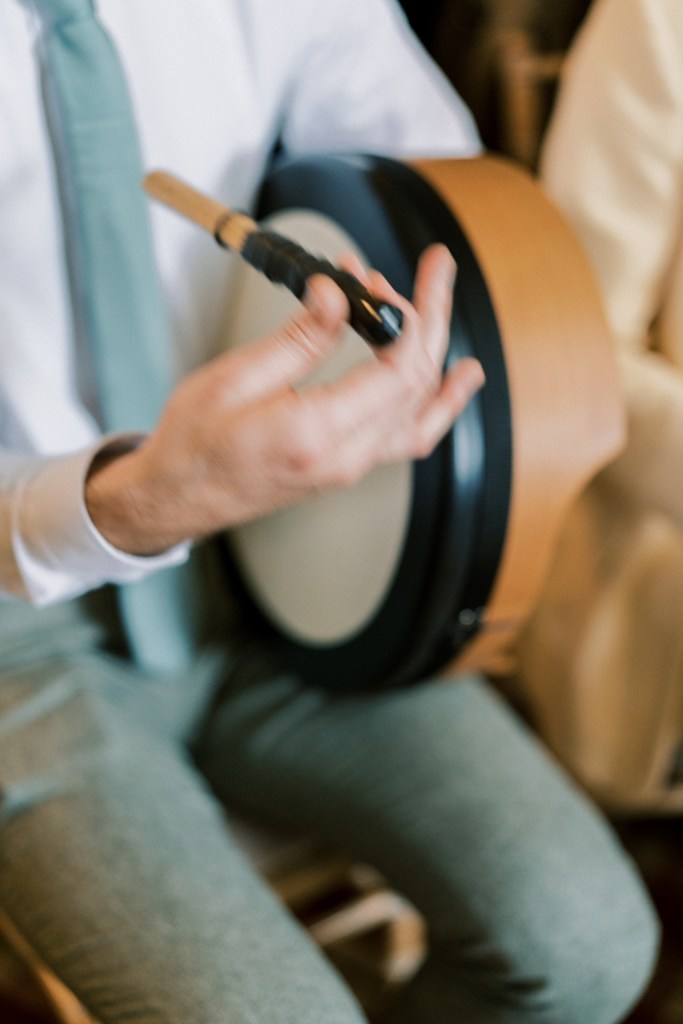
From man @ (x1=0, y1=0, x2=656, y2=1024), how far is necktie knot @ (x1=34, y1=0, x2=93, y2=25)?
17 millimetres

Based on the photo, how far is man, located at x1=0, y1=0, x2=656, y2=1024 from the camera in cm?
51

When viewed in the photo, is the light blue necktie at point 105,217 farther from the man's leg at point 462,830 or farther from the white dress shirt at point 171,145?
the man's leg at point 462,830

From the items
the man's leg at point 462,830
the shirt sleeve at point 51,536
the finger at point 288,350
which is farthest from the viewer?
the man's leg at point 462,830

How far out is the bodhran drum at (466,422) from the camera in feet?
2.04

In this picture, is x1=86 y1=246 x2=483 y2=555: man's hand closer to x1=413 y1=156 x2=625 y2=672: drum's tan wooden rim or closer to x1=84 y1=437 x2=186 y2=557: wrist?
x1=84 y1=437 x2=186 y2=557: wrist

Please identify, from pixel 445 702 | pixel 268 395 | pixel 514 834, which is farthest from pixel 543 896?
pixel 268 395

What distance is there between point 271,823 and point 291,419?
470 mm

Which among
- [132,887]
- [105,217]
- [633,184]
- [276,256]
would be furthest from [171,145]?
[132,887]

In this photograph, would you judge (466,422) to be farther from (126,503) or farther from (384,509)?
(126,503)

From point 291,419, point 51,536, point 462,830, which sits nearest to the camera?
point 291,419

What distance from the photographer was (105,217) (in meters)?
0.63

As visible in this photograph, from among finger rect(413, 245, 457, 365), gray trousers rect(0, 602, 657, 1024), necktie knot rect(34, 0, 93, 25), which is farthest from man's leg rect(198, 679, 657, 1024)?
necktie knot rect(34, 0, 93, 25)

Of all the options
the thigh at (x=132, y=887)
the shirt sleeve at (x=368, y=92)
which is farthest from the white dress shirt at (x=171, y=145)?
the thigh at (x=132, y=887)

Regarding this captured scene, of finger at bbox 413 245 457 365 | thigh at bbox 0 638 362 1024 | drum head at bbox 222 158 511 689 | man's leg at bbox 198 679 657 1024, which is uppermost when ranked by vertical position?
finger at bbox 413 245 457 365
